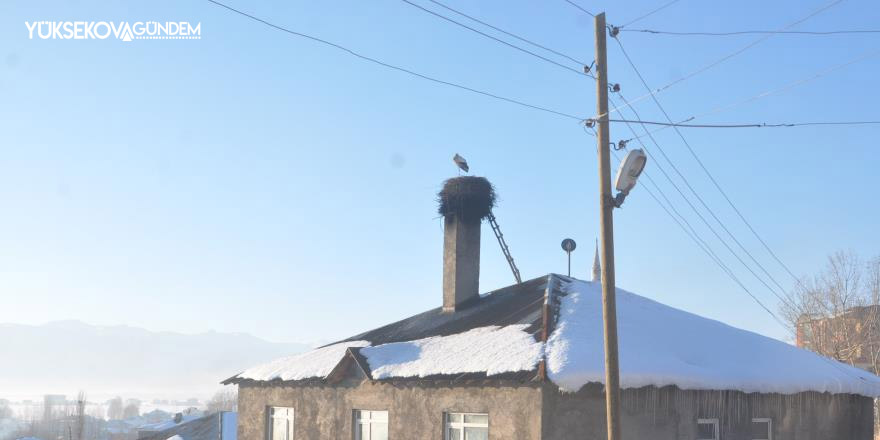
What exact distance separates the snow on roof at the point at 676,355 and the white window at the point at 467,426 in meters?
2.08

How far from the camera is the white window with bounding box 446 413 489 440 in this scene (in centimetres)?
1664

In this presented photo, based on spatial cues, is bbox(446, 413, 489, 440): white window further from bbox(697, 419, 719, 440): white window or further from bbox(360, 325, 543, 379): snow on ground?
bbox(697, 419, 719, 440): white window

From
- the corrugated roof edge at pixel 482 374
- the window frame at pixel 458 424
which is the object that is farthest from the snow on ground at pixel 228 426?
the window frame at pixel 458 424

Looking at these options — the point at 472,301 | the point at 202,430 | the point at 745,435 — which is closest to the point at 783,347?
the point at 745,435

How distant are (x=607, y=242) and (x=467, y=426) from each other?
5923 mm

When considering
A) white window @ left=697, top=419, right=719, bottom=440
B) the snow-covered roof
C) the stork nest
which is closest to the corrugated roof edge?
the snow-covered roof

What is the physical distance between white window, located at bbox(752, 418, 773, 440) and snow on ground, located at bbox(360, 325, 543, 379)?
5244 mm

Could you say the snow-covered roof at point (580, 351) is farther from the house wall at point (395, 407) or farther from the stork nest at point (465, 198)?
the stork nest at point (465, 198)

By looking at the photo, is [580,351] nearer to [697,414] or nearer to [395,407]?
[697,414]

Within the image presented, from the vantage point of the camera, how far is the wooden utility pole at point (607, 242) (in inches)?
482

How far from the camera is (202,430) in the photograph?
53.1 metres

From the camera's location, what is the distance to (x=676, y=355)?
56.0ft

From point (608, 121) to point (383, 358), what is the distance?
8.40 m

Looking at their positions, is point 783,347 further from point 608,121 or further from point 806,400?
point 608,121
